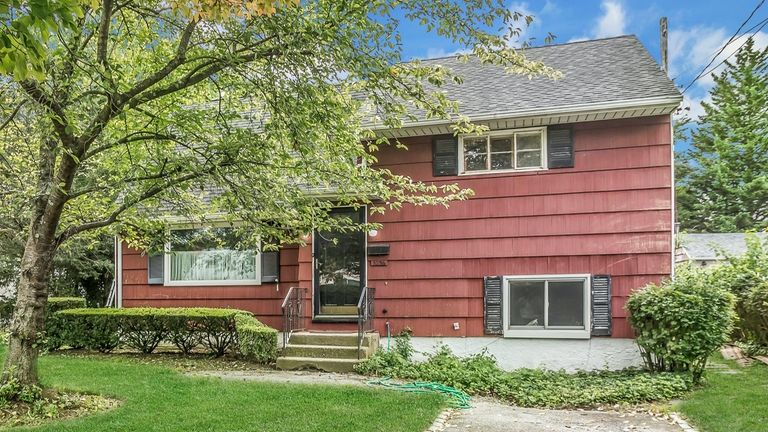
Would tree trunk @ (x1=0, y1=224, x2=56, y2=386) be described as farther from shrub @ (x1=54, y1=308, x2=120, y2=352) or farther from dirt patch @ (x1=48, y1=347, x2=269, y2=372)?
A: shrub @ (x1=54, y1=308, x2=120, y2=352)

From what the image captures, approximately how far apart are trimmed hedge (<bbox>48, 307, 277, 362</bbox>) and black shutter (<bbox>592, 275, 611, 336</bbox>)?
4723 mm

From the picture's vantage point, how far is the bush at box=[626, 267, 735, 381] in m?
6.27

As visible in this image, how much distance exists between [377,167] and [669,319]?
185 inches

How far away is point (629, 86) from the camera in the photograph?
25.8ft

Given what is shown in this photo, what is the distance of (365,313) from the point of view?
26.4 ft

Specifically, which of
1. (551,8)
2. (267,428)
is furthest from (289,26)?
(551,8)

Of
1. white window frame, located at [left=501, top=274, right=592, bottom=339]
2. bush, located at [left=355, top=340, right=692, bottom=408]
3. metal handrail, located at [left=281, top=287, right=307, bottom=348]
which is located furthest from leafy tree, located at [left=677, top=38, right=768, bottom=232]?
metal handrail, located at [left=281, top=287, right=307, bottom=348]

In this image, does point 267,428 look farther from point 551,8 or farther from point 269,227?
point 551,8

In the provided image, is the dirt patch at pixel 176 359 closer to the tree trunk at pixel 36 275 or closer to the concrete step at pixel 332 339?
the concrete step at pixel 332 339

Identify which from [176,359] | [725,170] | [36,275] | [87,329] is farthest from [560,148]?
[725,170]

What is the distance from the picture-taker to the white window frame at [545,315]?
7691 mm

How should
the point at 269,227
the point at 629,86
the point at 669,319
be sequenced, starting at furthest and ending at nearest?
the point at 629,86 < the point at 669,319 < the point at 269,227

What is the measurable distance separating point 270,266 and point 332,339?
2.17 meters

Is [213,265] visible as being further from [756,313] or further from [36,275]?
[756,313]
